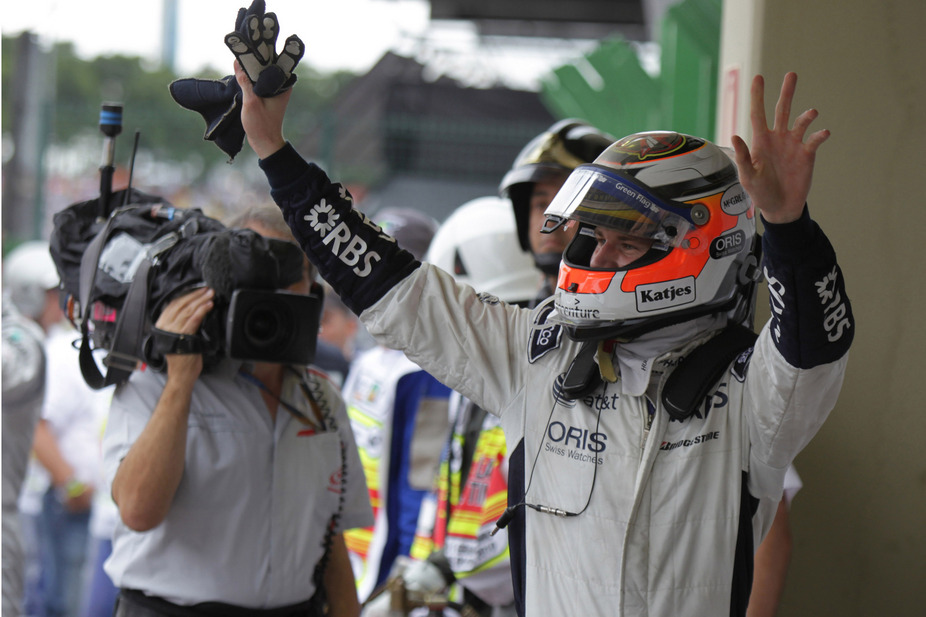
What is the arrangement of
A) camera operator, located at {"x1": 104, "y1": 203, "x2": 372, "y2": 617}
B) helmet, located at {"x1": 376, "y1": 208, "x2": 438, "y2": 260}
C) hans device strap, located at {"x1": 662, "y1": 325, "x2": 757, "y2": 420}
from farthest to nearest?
helmet, located at {"x1": 376, "y1": 208, "x2": 438, "y2": 260} < camera operator, located at {"x1": 104, "y1": 203, "x2": 372, "y2": 617} < hans device strap, located at {"x1": 662, "y1": 325, "x2": 757, "y2": 420}

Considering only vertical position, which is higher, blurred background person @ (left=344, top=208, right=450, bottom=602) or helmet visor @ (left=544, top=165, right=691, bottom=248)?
helmet visor @ (left=544, top=165, right=691, bottom=248)

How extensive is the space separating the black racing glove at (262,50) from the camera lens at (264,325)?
0.72 metres

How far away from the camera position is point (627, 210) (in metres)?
2.17

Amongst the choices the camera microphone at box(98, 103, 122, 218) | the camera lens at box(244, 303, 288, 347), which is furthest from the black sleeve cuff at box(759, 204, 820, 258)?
the camera microphone at box(98, 103, 122, 218)

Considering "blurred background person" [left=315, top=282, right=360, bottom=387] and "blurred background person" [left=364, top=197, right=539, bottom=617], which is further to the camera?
"blurred background person" [left=315, top=282, right=360, bottom=387]

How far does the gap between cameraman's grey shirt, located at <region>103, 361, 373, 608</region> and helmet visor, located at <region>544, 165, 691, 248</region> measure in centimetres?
114

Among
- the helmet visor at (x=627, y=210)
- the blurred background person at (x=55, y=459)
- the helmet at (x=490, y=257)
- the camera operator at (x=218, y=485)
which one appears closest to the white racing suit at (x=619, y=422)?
the helmet visor at (x=627, y=210)

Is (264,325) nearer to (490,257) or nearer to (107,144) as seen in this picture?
(107,144)

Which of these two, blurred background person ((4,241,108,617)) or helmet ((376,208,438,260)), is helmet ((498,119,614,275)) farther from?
blurred background person ((4,241,108,617))

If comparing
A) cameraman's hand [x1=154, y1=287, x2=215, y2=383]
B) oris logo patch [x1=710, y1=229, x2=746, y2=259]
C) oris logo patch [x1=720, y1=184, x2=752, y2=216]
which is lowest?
cameraman's hand [x1=154, y1=287, x2=215, y2=383]

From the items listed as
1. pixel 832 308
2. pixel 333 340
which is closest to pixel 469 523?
pixel 832 308

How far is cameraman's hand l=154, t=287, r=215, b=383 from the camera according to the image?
106 inches

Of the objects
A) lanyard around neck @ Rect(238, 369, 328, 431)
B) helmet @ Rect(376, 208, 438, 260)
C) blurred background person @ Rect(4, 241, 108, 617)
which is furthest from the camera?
blurred background person @ Rect(4, 241, 108, 617)

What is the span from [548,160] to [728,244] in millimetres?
1352
